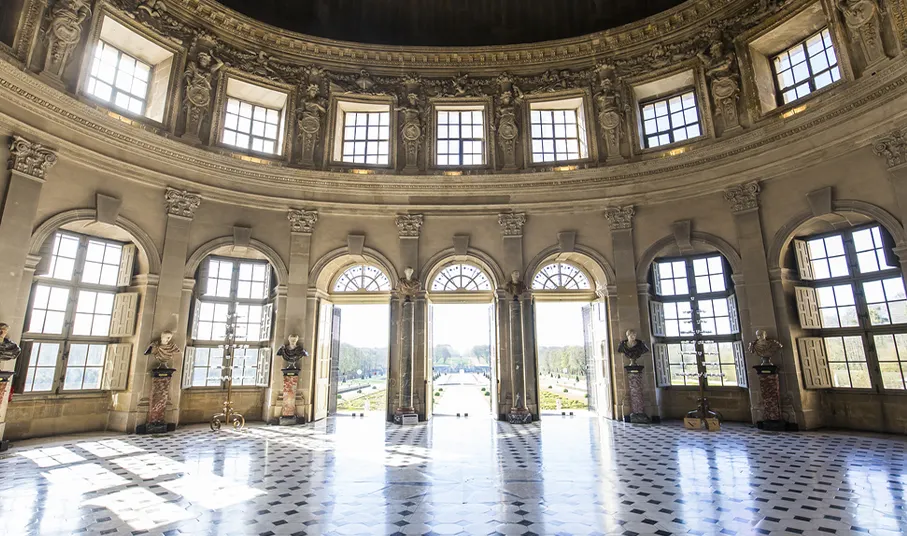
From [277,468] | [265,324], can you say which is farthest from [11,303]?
[277,468]

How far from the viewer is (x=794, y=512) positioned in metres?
5.04

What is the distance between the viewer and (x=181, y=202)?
11.7 meters

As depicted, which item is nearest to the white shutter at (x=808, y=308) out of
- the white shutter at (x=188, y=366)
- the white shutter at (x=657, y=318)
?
the white shutter at (x=657, y=318)

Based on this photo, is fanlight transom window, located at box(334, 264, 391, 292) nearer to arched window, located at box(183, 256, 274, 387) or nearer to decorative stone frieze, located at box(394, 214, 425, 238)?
decorative stone frieze, located at box(394, 214, 425, 238)

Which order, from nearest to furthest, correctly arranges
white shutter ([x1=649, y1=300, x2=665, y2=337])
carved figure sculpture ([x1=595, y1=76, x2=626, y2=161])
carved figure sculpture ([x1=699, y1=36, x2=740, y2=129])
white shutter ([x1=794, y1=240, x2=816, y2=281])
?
white shutter ([x1=794, y1=240, x2=816, y2=281]), carved figure sculpture ([x1=699, y1=36, x2=740, y2=129]), white shutter ([x1=649, y1=300, x2=665, y2=337]), carved figure sculpture ([x1=595, y1=76, x2=626, y2=161])

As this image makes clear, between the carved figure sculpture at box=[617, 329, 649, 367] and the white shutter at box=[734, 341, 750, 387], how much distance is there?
2232mm

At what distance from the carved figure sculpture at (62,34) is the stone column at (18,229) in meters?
1.90

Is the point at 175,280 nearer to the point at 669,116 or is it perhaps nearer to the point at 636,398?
the point at 636,398

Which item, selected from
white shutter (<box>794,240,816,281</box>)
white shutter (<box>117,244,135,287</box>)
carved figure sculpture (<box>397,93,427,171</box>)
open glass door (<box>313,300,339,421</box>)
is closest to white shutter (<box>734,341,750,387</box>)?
white shutter (<box>794,240,816,281</box>)

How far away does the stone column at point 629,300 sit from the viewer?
11797 millimetres

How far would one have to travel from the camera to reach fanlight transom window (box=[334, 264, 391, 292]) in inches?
548

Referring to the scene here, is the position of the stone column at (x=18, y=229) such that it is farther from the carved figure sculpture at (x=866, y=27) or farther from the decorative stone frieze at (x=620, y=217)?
the carved figure sculpture at (x=866, y=27)

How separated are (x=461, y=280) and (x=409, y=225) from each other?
2.25 metres

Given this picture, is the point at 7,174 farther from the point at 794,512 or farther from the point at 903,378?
the point at 903,378
